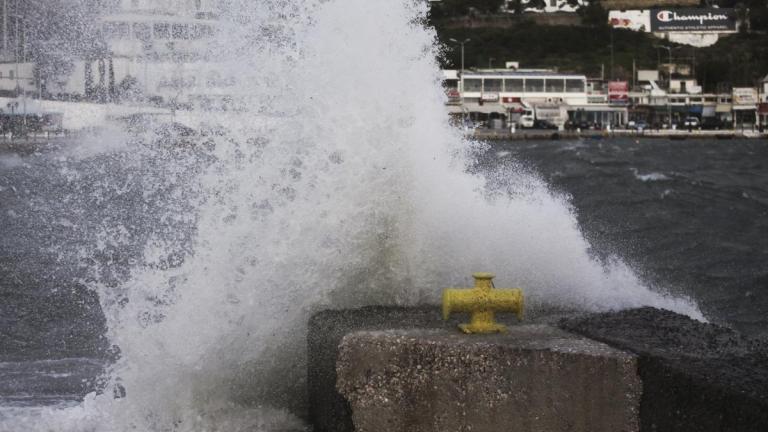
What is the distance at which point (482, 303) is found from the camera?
4.20 metres

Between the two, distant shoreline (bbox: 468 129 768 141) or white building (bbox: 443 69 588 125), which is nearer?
distant shoreline (bbox: 468 129 768 141)

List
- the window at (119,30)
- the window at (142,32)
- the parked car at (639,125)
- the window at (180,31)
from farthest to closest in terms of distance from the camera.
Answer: the parked car at (639,125) < the window at (119,30) < the window at (142,32) < the window at (180,31)

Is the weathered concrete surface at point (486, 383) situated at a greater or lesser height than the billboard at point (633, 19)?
lesser

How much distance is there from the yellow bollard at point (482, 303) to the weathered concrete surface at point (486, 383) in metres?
0.10

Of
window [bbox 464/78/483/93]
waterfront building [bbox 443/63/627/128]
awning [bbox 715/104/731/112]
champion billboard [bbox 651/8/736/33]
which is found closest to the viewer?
waterfront building [bbox 443/63/627/128]

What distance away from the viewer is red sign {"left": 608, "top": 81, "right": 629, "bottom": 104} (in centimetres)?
11469

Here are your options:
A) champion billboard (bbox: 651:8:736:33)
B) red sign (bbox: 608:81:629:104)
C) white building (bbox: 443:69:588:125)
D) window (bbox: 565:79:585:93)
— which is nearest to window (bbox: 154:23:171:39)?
white building (bbox: 443:69:588:125)

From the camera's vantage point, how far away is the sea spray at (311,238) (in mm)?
5258

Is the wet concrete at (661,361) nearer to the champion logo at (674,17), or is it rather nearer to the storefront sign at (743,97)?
the storefront sign at (743,97)

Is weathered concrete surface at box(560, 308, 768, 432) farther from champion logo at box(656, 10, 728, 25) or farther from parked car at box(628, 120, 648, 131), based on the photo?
champion logo at box(656, 10, 728, 25)

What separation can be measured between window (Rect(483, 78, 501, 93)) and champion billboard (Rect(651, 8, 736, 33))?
219ft

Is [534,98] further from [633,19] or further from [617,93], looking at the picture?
[633,19]

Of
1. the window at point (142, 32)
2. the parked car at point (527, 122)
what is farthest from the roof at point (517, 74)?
the window at point (142, 32)

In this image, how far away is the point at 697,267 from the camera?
12.9 m
